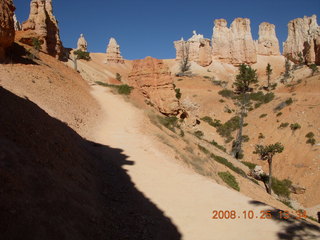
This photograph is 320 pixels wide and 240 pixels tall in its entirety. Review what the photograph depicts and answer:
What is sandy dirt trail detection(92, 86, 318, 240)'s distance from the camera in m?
5.72

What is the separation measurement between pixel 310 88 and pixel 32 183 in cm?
4409

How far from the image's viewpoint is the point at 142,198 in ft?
24.3

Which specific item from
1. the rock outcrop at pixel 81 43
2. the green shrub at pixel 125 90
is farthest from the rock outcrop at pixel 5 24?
the rock outcrop at pixel 81 43

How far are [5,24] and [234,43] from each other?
7032 cm

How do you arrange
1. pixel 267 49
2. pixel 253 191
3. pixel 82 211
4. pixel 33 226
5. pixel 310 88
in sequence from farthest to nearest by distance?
pixel 267 49 < pixel 310 88 < pixel 253 191 < pixel 82 211 < pixel 33 226

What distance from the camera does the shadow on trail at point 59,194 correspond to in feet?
12.6

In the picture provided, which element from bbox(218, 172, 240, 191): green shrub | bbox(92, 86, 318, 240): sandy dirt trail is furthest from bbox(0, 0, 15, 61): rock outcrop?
bbox(218, 172, 240, 191): green shrub

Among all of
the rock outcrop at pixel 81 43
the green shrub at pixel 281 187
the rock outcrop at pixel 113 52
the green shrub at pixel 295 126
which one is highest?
the rock outcrop at pixel 113 52

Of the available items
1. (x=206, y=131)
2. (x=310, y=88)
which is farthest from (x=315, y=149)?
(x=310, y=88)

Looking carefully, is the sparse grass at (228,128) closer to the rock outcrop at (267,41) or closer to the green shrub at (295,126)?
the green shrub at (295,126)

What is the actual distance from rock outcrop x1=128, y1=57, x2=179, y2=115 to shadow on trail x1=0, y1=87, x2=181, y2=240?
16.1 metres

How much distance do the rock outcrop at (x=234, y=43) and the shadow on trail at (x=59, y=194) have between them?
74183mm

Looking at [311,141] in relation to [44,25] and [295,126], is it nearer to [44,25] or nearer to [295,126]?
[295,126]

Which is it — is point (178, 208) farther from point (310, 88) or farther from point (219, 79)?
point (219, 79)
